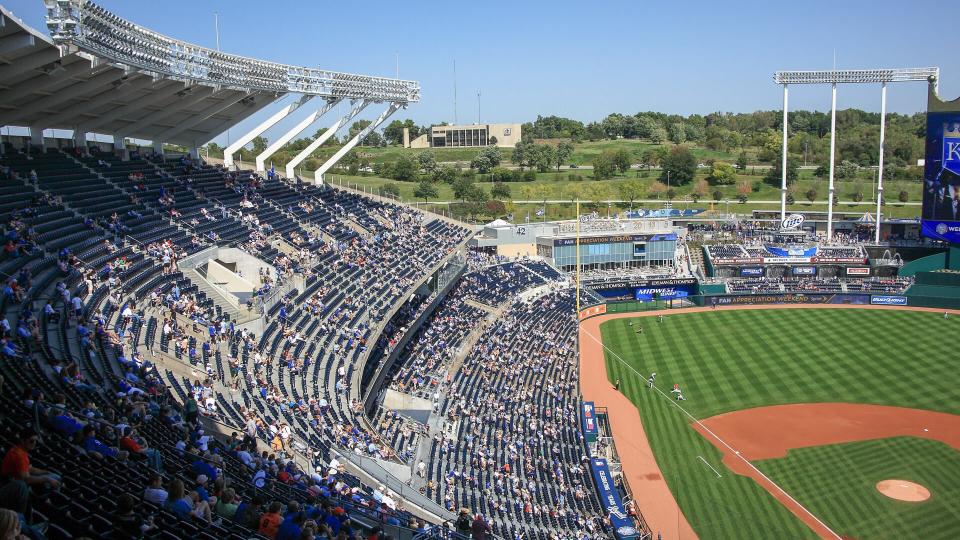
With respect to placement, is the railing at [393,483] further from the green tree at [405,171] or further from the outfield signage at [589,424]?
the green tree at [405,171]

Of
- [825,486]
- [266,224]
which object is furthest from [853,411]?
[266,224]

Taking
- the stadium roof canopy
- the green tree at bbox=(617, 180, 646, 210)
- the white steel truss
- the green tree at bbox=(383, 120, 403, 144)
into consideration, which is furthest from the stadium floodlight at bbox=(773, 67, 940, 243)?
the green tree at bbox=(383, 120, 403, 144)

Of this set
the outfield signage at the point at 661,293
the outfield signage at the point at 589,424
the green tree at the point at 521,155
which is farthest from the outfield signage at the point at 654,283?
the green tree at the point at 521,155

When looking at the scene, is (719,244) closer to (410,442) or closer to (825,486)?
(825,486)

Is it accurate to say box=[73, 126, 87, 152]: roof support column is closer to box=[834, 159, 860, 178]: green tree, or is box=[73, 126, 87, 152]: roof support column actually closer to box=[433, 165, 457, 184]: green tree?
box=[433, 165, 457, 184]: green tree

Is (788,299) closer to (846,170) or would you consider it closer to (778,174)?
(778,174)
